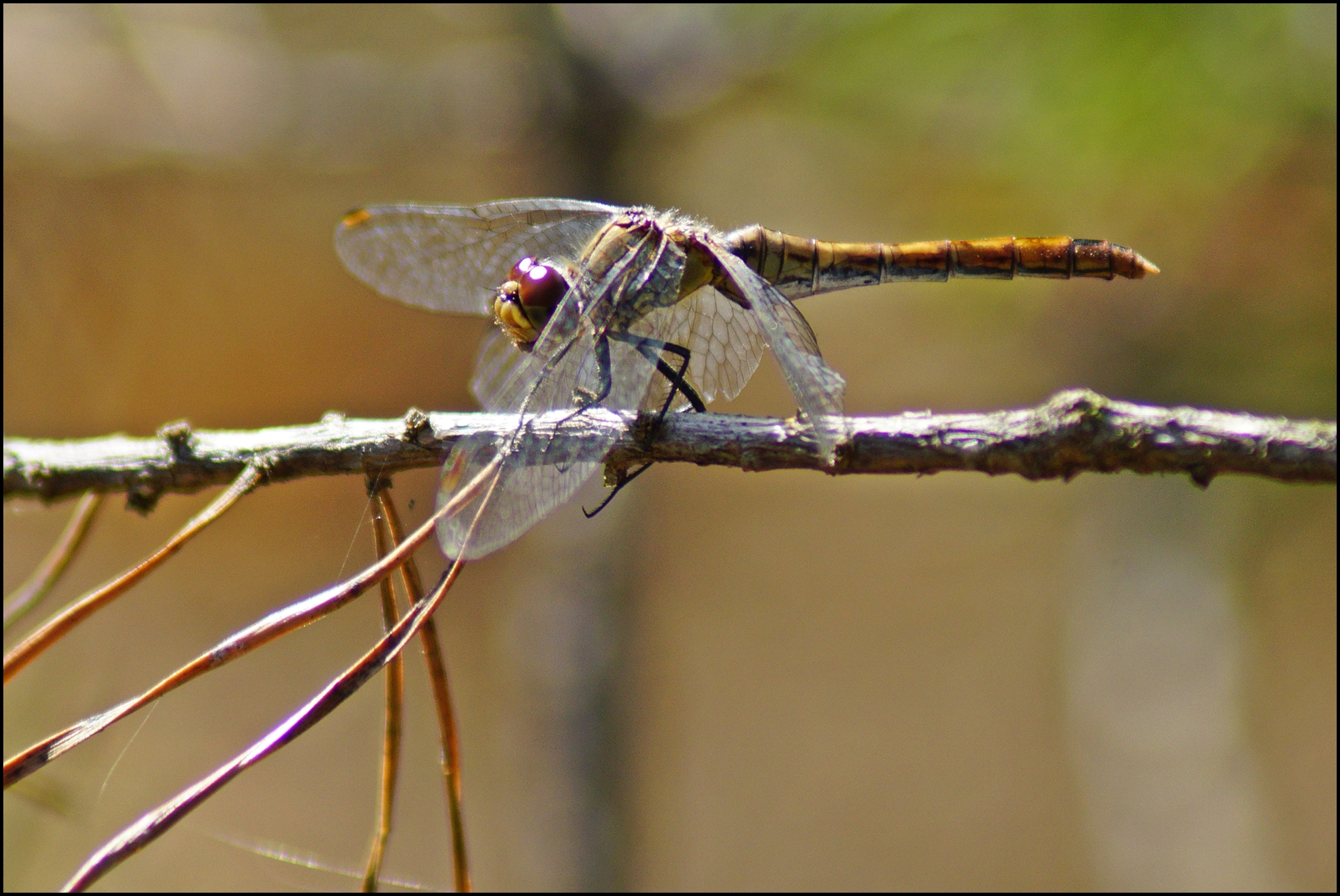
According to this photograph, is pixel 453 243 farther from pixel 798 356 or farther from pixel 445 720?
pixel 445 720

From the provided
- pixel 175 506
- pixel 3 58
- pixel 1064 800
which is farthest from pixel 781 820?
pixel 3 58

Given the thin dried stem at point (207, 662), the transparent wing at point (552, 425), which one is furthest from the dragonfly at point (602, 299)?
the thin dried stem at point (207, 662)

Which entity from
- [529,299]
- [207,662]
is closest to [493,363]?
[529,299]

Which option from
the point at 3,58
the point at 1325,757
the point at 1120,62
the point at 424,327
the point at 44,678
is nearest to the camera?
the point at 1120,62

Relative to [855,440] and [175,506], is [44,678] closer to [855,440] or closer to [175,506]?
[855,440]

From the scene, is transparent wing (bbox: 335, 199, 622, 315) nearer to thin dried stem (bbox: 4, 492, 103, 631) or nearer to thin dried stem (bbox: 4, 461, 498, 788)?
thin dried stem (bbox: 4, 492, 103, 631)

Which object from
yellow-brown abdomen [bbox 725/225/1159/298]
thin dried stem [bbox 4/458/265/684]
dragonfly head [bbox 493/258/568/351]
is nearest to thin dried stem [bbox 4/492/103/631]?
thin dried stem [bbox 4/458/265/684]
